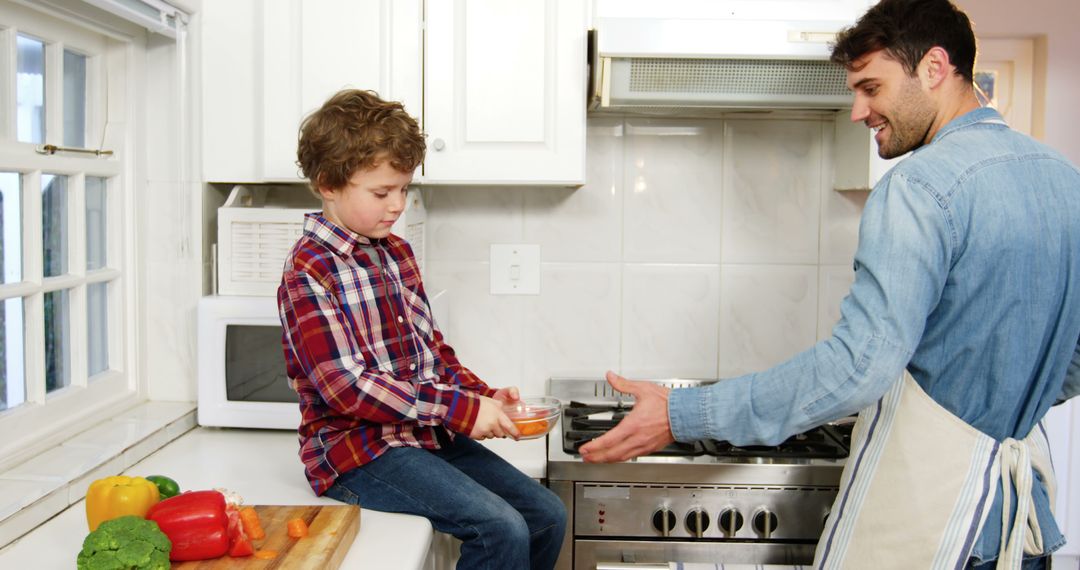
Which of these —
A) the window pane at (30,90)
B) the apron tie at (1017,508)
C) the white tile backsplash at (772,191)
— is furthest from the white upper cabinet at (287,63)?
the apron tie at (1017,508)

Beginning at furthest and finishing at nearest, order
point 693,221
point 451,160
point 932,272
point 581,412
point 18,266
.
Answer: point 693,221
point 581,412
point 451,160
point 18,266
point 932,272

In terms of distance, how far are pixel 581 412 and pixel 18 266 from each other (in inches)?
44.6

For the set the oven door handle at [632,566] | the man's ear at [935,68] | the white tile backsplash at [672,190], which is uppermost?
the man's ear at [935,68]

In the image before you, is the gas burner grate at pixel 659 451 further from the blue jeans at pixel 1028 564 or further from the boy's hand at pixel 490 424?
the blue jeans at pixel 1028 564

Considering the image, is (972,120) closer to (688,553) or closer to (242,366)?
(688,553)

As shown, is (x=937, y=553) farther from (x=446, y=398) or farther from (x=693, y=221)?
(x=693, y=221)

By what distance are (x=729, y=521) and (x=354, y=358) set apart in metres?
0.81

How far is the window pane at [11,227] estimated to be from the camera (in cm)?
157

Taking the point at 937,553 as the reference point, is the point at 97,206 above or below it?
above

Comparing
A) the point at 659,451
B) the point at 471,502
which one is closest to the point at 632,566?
the point at 659,451

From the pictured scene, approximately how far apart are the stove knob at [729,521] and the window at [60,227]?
1207mm

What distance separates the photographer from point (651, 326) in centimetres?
238

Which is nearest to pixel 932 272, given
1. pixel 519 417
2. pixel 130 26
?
pixel 519 417

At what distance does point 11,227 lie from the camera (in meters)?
1.60
